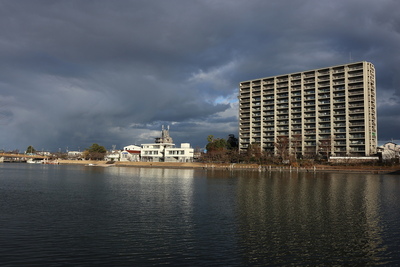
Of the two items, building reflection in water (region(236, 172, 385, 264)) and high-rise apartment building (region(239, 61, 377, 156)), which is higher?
high-rise apartment building (region(239, 61, 377, 156))

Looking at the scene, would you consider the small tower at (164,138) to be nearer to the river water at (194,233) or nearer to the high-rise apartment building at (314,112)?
the high-rise apartment building at (314,112)

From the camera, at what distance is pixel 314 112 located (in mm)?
113250

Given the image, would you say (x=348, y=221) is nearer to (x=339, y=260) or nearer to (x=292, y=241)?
(x=292, y=241)

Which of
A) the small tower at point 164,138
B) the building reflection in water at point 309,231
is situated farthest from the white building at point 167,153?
the building reflection in water at point 309,231

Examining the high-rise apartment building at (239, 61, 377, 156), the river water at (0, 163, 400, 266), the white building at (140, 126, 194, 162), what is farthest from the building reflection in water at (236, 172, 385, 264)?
the white building at (140, 126, 194, 162)

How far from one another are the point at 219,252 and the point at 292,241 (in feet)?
14.0

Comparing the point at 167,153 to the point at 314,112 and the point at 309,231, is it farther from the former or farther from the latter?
the point at 309,231

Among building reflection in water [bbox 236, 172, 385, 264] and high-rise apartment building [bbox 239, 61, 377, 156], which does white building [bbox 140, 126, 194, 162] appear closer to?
high-rise apartment building [bbox 239, 61, 377, 156]

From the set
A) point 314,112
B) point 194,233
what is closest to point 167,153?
point 314,112

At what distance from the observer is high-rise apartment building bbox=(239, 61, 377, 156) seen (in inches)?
4045

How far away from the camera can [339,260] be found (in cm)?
1239

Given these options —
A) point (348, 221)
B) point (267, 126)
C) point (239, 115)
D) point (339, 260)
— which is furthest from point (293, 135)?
point (339, 260)

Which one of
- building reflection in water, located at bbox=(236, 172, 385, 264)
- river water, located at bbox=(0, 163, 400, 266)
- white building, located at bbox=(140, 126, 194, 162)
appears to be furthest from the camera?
white building, located at bbox=(140, 126, 194, 162)

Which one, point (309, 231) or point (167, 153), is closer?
point (309, 231)
